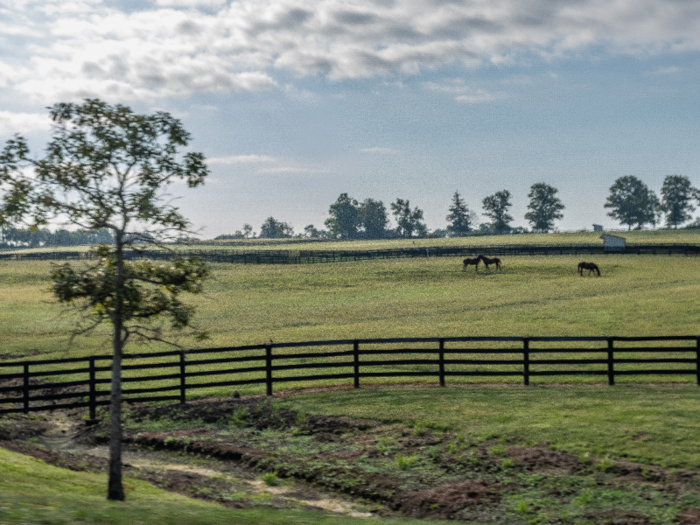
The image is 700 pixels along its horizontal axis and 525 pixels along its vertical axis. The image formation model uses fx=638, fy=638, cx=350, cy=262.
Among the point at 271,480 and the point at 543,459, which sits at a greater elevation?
the point at 543,459

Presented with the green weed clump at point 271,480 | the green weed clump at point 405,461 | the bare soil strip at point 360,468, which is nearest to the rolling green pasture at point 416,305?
the bare soil strip at point 360,468

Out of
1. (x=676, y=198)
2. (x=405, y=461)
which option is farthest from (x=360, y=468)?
(x=676, y=198)

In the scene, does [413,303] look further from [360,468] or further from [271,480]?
[271,480]

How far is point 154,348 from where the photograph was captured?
89.6ft

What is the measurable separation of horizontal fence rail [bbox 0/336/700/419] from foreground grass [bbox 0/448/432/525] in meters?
4.89

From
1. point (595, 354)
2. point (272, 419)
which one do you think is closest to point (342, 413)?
point (272, 419)

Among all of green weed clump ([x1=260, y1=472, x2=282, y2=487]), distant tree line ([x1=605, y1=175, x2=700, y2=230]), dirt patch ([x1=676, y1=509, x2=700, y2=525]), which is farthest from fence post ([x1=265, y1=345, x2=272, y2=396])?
distant tree line ([x1=605, y1=175, x2=700, y2=230])

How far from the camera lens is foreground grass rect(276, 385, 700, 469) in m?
12.2

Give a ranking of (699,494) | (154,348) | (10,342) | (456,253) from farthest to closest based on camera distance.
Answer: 1. (456,253)
2. (10,342)
3. (154,348)
4. (699,494)

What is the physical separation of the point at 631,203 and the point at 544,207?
2282 cm

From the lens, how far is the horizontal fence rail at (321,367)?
17188mm

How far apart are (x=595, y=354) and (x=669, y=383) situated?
567 centimetres

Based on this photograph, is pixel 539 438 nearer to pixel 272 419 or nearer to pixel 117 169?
pixel 272 419

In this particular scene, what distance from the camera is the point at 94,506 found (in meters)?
8.61
